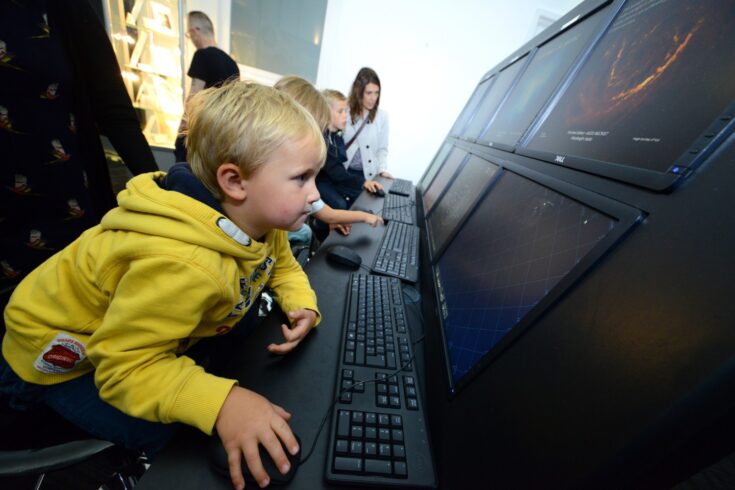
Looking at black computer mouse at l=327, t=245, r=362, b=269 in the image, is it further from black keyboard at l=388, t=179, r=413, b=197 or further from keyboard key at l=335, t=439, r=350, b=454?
black keyboard at l=388, t=179, r=413, b=197

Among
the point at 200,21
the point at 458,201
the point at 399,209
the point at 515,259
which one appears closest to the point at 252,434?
the point at 515,259

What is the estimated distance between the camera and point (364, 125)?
2.26 metres

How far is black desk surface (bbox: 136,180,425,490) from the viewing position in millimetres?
362

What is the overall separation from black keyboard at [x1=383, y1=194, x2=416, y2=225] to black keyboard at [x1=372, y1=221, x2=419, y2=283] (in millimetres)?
121

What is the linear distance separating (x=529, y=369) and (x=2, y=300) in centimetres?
92

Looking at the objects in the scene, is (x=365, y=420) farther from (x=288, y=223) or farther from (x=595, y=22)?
(x=595, y=22)

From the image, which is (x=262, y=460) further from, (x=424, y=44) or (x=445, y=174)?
(x=424, y=44)

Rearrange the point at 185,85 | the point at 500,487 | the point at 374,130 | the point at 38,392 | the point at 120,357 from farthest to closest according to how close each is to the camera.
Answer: the point at 185,85
the point at 374,130
the point at 38,392
the point at 120,357
the point at 500,487

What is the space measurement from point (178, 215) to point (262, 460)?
383 millimetres

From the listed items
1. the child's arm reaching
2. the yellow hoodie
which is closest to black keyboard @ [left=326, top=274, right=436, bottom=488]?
the yellow hoodie

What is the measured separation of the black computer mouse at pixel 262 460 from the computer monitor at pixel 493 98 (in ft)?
4.08

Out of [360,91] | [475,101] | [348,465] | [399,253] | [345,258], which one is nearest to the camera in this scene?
[348,465]

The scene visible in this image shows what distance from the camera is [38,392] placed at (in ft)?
1.71

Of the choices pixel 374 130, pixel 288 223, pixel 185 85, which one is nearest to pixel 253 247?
pixel 288 223
